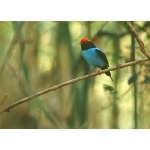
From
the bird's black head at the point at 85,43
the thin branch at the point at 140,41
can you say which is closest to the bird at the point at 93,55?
the bird's black head at the point at 85,43

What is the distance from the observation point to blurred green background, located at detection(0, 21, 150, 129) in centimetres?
381

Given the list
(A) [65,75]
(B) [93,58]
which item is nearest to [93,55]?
(B) [93,58]

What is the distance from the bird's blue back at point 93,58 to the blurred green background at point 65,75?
4cm

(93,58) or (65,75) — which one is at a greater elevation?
(93,58)

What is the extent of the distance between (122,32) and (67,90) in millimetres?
539

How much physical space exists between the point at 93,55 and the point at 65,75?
233 millimetres

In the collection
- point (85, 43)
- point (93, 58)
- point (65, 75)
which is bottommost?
point (65, 75)

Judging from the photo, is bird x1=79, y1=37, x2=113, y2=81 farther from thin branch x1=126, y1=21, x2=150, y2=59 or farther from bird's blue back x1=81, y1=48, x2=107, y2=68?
thin branch x1=126, y1=21, x2=150, y2=59

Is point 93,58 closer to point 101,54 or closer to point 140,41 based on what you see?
point 101,54

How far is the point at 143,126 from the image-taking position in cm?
380

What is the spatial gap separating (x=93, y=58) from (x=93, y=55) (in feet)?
0.07

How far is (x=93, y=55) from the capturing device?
3.79m
